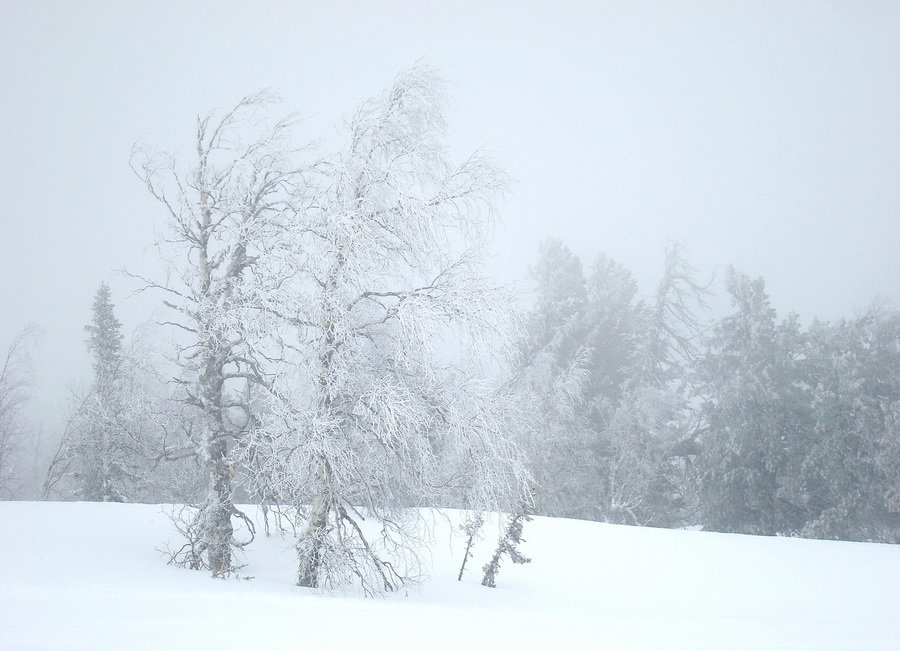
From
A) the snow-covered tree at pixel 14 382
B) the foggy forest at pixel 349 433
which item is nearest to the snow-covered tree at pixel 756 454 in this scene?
the foggy forest at pixel 349 433

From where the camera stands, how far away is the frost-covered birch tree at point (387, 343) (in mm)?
10094

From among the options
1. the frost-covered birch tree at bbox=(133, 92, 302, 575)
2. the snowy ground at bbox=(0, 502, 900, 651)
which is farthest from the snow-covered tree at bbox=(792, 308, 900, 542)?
the frost-covered birch tree at bbox=(133, 92, 302, 575)

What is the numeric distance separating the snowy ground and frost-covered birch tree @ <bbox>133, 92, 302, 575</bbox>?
1.44 meters

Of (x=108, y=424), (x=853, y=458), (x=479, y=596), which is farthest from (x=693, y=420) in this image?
(x=108, y=424)

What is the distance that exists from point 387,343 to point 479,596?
483 cm

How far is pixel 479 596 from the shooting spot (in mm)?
12742

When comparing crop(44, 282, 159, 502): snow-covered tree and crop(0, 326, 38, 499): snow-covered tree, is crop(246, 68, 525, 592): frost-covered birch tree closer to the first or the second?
crop(44, 282, 159, 502): snow-covered tree

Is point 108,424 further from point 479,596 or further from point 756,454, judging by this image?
point 756,454

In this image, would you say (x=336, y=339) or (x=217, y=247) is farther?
(x=217, y=247)

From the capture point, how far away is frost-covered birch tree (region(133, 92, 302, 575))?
37.7 feet

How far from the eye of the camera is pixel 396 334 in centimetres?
1095

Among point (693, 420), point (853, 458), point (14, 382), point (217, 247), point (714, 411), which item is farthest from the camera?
point (693, 420)

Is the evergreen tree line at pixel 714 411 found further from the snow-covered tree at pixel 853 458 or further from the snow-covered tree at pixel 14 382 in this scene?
the snow-covered tree at pixel 14 382

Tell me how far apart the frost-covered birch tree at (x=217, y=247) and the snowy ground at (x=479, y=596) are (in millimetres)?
1442
